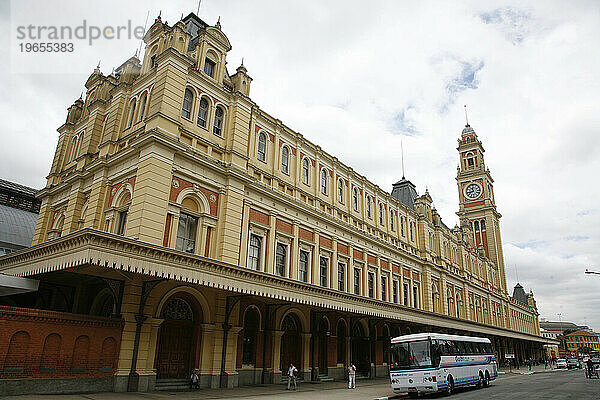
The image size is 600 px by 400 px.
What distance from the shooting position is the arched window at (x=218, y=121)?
22987mm

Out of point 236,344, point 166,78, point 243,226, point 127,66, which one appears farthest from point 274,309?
point 127,66

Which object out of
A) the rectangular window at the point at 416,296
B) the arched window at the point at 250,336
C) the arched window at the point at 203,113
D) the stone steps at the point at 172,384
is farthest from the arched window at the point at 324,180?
the stone steps at the point at 172,384

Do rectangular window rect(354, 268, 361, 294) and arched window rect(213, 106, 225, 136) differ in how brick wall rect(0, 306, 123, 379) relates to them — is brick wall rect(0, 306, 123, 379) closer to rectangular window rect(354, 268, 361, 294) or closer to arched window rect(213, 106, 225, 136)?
arched window rect(213, 106, 225, 136)

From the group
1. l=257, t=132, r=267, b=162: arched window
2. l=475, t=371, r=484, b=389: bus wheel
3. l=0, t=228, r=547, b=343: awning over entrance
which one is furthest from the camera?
l=257, t=132, r=267, b=162: arched window

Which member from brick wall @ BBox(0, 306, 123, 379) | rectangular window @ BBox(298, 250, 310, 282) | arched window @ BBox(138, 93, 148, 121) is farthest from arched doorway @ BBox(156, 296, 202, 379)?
arched window @ BBox(138, 93, 148, 121)

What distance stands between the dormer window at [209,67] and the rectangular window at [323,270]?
13.7 m

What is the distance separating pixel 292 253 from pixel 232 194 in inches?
241

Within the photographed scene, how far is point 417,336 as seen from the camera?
19656 mm

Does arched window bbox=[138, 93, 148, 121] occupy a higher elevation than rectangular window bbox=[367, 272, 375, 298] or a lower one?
higher

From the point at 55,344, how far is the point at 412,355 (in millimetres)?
14495

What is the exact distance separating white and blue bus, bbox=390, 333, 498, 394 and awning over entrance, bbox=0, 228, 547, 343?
445 cm

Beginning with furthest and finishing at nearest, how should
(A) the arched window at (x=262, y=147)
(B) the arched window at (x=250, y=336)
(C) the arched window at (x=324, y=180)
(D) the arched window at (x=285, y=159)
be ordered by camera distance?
(C) the arched window at (x=324, y=180), (D) the arched window at (x=285, y=159), (A) the arched window at (x=262, y=147), (B) the arched window at (x=250, y=336)

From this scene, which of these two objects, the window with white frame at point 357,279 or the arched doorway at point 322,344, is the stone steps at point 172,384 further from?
the window with white frame at point 357,279

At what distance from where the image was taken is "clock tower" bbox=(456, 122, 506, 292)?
6944cm
